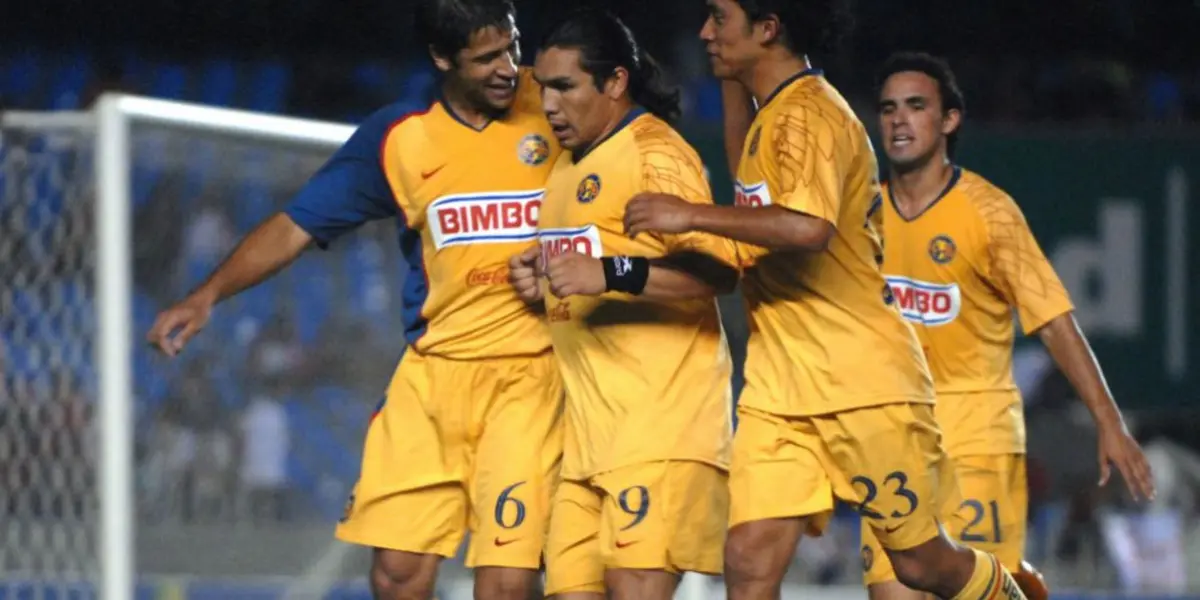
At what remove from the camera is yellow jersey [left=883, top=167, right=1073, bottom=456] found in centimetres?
530

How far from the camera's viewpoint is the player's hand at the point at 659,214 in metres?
3.92

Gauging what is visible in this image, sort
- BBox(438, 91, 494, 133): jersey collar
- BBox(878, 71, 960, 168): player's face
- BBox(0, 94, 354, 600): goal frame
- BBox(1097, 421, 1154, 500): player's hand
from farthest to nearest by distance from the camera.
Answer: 1. BBox(878, 71, 960, 168): player's face
2. BBox(0, 94, 354, 600): goal frame
3. BBox(1097, 421, 1154, 500): player's hand
4. BBox(438, 91, 494, 133): jersey collar

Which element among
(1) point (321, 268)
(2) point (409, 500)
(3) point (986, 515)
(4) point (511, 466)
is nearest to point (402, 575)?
(2) point (409, 500)

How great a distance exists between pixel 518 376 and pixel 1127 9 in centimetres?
1008

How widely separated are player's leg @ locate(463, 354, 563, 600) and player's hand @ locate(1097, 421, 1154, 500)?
144cm

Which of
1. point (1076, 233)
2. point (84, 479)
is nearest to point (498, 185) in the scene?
point (84, 479)

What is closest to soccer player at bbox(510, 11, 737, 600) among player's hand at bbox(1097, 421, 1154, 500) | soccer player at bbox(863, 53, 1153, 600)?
soccer player at bbox(863, 53, 1153, 600)

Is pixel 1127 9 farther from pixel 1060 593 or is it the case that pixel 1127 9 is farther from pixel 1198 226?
pixel 1060 593

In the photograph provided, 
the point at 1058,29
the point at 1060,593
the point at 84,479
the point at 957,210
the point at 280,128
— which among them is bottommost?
the point at 1060,593

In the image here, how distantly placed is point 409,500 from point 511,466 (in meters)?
0.33

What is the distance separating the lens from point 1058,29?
1384 centimetres

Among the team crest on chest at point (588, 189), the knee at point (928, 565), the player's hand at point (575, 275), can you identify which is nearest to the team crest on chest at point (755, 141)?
the team crest on chest at point (588, 189)

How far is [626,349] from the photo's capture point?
173 inches

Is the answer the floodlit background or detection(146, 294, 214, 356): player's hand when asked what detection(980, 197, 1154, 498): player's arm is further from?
the floodlit background
